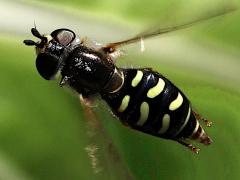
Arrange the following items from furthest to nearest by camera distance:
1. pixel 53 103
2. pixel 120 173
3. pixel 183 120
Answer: pixel 53 103
pixel 183 120
pixel 120 173

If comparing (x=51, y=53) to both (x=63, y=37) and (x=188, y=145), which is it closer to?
(x=63, y=37)

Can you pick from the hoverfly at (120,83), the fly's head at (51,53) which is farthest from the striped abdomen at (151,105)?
the fly's head at (51,53)

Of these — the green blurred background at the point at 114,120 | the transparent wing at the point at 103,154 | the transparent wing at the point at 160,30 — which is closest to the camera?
the transparent wing at the point at 103,154

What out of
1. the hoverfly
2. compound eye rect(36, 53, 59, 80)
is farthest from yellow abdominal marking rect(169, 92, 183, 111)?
compound eye rect(36, 53, 59, 80)

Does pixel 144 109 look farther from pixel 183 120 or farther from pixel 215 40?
pixel 215 40

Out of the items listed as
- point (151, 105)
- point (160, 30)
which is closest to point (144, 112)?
point (151, 105)

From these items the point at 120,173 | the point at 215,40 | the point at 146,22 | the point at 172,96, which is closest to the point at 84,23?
the point at 146,22

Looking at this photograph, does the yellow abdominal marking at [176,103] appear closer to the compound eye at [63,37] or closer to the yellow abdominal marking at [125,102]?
the yellow abdominal marking at [125,102]
